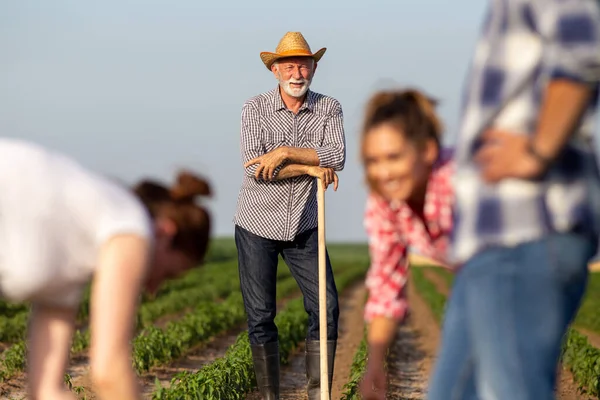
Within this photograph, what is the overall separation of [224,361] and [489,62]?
5383mm

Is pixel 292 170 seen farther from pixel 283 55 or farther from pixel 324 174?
pixel 283 55

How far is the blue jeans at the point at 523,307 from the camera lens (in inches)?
100

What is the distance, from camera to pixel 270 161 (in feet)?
17.8

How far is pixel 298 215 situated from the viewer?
562cm

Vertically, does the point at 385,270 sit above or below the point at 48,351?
above

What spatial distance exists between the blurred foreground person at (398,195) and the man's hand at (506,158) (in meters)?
0.29

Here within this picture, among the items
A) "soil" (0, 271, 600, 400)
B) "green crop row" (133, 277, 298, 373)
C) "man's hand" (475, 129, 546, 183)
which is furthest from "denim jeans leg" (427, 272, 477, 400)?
"green crop row" (133, 277, 298, 373)

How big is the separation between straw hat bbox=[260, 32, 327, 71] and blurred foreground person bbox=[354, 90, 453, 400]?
8.42ft

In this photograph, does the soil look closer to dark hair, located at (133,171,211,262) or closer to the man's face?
the man's face

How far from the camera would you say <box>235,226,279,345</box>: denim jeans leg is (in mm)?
5684

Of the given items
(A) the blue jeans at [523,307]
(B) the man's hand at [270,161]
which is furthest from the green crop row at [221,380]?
(A) the blue jeans at [523,307]

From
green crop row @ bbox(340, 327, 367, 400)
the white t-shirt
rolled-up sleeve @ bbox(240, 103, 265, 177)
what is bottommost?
green crop row @ bbox(340, 327, 367, 400)

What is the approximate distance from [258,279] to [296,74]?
3.53 feet

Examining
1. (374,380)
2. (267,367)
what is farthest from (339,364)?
(374,380)
